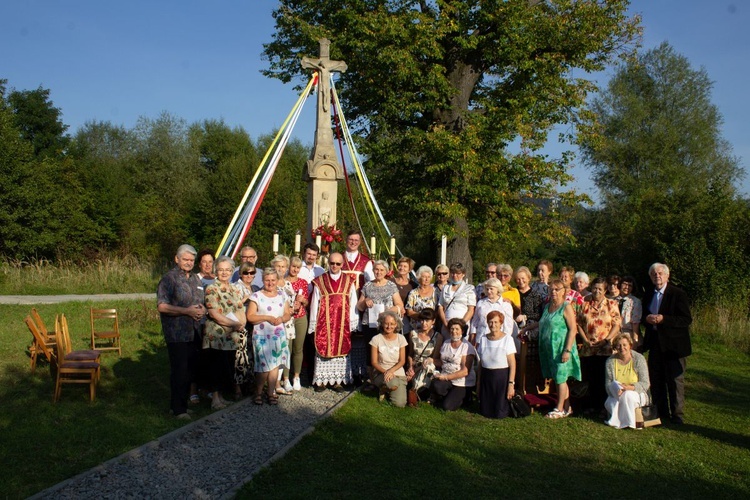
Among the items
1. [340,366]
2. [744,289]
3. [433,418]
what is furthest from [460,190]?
[433,418]

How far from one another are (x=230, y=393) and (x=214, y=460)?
256cm

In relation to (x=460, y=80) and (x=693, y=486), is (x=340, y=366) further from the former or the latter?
(x=460, y=80)

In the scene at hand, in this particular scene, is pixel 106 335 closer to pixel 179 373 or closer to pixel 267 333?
pixel 267 333

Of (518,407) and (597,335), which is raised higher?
(597,335)

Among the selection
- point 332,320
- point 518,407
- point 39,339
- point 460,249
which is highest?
point 460,249

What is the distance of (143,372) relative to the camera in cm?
952

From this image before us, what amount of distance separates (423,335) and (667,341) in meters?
2.70

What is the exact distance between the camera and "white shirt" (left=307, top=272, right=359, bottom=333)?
27.9ft

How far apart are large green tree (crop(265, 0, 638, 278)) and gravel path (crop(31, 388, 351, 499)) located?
10517 mm

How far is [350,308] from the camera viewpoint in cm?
859

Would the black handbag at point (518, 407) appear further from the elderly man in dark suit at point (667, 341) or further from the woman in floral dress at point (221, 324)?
the woman in floral dress at point (221, 324)

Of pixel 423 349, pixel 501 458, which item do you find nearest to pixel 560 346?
pixel 423 349

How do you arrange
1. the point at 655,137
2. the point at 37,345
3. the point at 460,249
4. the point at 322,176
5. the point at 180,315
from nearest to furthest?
the point at 180,315, the point at 37,345, the point at 322,176, the point at 460,249, the point at 655,137

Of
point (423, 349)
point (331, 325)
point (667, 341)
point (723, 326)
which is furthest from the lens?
point (723, 326)
